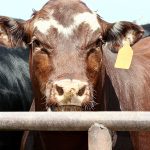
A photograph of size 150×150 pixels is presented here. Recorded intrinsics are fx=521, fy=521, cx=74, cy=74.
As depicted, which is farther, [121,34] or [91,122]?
[121,34]

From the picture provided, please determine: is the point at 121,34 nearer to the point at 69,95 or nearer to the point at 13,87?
the point at 69,95

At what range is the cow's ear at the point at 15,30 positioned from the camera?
480 cm

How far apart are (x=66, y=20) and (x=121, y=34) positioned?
709 millimetres

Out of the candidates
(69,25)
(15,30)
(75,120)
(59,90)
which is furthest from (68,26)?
(75,120)

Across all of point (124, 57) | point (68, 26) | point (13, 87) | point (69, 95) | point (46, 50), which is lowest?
point (13, 87)

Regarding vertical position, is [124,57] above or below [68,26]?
below

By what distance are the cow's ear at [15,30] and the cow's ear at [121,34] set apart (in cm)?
78

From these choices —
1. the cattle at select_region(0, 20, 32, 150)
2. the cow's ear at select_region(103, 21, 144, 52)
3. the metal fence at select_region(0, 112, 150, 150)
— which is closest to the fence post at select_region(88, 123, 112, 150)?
the metal fence at select_region(0, 112, 150, 150)

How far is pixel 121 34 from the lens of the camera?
16.4 ft

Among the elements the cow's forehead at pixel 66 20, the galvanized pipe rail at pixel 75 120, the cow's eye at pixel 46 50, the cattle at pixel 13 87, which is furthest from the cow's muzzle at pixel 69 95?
the cattle at pixel 13 87

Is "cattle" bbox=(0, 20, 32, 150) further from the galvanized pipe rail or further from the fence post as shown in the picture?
the fence post

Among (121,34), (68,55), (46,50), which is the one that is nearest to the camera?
(68,55)

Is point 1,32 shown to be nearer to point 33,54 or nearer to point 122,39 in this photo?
point 33,54

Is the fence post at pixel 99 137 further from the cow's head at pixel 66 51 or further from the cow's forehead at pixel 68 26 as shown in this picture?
the cow's forehead at pixel 68 26
